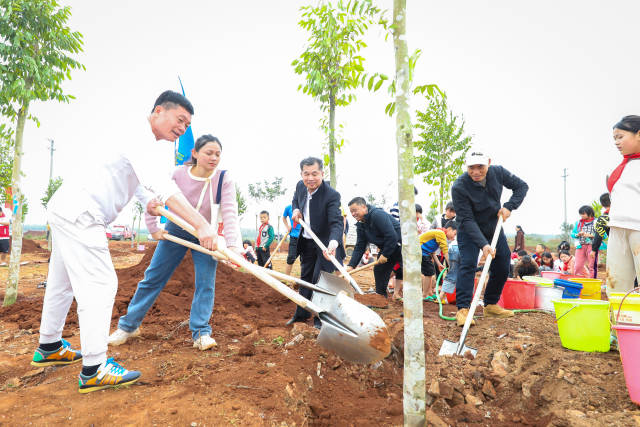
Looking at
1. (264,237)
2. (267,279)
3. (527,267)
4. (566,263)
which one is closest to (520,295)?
(527,267)

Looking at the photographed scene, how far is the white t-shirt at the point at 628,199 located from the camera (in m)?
2.76

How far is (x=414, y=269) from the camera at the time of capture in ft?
6.21

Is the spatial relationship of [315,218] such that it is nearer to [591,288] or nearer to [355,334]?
[355,334]

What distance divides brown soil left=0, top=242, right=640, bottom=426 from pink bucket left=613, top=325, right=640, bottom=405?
0.11 m

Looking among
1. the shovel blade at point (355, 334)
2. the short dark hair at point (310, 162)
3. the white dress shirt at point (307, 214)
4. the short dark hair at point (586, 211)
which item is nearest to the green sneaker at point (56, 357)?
the shovel blade at point (355, 334)

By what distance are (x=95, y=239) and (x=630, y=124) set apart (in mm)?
3891

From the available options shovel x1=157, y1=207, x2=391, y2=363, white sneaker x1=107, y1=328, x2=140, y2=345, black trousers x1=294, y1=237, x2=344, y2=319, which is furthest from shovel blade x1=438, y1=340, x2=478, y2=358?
white sneaker x1=107, y1=328, x2=140, y2=345

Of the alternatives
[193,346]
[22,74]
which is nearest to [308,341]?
[193,346]

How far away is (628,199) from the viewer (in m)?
2.81

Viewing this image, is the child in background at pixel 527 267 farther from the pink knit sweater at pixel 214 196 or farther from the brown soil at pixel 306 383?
the pink knit sweater at pixel 214 196

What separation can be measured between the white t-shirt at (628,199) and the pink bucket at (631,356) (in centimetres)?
105

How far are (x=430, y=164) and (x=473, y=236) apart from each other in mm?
6682

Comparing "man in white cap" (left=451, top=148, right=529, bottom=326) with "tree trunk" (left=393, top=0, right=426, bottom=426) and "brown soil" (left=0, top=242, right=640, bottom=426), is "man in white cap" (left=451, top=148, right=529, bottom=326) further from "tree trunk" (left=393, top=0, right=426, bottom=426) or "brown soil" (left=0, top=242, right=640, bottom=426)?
"tree trunk" (left=393, top=0, right=426, bottom=426)

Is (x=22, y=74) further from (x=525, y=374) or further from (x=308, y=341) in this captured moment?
(x=525, y=374)
